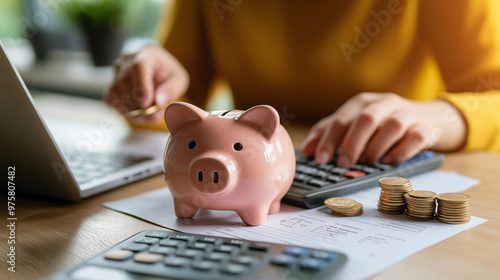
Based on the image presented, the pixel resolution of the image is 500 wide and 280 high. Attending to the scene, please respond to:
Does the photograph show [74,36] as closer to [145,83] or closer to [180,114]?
[145,83]

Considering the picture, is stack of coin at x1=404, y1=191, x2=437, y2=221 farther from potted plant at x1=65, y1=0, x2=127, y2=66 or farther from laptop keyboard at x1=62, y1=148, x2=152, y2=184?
potted plant at x1=65, y1=0, x2=127, y2=66

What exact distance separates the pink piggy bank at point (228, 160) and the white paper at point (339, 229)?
0.07 ft

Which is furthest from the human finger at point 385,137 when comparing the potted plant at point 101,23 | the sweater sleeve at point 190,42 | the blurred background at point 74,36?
the potted plant at point 101,23

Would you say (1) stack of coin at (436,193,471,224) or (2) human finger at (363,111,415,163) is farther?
(2) human finger at (363,111,415,163)

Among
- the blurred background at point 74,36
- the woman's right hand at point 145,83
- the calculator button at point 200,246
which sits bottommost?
the calculator button at point 200,246

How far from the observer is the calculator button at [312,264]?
0.35m

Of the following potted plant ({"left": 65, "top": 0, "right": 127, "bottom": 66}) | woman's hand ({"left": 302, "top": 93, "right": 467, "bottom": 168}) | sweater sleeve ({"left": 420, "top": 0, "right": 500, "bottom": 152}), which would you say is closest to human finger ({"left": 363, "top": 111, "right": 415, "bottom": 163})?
woman's hand ({"left": 302, "top": 93, "right": 467, "bottom": 168})

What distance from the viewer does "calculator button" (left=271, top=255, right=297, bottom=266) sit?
36 centimetres

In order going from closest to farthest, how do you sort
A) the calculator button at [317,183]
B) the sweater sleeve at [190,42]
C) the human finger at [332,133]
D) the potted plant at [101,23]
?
the calculator button at [317,183]
the human finger at [332,133]
the sweater sleeve at [190,42]
the potted plant at [101,23]

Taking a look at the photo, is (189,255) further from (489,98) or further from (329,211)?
(489,98)

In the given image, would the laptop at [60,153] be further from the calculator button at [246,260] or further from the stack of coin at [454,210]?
the stack of coin at [454,210]

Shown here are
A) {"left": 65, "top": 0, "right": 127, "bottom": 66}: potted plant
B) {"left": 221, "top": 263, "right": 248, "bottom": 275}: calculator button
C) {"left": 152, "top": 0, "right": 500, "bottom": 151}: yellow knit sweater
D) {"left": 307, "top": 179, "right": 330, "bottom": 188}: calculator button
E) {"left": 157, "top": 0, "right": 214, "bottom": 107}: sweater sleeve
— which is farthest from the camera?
{"left": 65, "top": 0, "right": 127, "bottom": 66}: potted plant

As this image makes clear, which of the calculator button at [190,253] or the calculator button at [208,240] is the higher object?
the calculator button at [208,240]

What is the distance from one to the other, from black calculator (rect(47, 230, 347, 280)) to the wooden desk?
4cm
